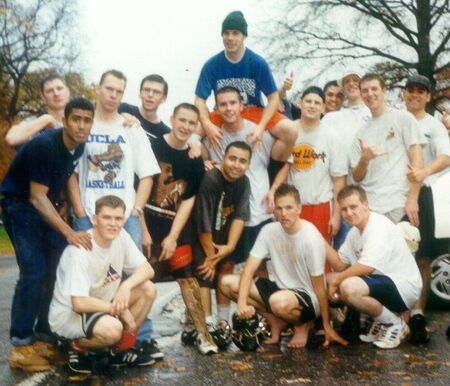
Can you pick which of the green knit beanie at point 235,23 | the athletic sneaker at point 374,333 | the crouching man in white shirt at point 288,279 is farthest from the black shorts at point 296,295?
the green knit beanie at point 235,23

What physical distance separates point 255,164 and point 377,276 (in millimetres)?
1572

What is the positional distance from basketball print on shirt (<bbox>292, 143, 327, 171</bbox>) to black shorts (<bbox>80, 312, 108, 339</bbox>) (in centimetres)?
263

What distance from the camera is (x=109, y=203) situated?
6.37 m

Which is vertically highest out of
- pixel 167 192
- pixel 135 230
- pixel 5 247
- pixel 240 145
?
pixel 240 145

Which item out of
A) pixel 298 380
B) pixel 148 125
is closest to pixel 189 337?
pixel 298 380

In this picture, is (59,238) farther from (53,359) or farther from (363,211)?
(363,211)

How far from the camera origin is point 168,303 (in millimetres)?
10539

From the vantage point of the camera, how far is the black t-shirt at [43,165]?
640 cm

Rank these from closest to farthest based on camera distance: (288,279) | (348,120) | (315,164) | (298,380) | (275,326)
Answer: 1. (298,380)
2. (288,279)
3. (275,326)
4. (315,164)
5. (348,120)

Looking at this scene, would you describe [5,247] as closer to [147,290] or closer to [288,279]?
[288,279]

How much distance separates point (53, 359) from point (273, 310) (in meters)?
1.93

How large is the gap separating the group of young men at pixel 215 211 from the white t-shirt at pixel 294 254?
0.5 inches

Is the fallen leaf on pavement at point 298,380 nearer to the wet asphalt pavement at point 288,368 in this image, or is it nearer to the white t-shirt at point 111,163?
the wet asphalt pavement at point 288,368

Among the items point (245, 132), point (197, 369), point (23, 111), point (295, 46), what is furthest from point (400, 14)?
point (197, 369)
